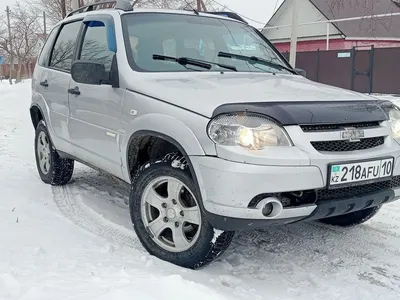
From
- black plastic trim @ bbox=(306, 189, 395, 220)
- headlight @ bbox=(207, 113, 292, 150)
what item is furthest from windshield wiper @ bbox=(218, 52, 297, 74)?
black plastic trim @ bbox=(306, 189, 395, 220)

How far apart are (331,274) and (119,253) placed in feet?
4.90

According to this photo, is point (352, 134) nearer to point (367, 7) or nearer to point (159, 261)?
point (159, 261)

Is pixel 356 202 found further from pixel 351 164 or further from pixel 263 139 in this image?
pixel 263 139

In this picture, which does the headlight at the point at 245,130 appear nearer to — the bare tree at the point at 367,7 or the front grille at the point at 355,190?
the front grille at the point at 355,190

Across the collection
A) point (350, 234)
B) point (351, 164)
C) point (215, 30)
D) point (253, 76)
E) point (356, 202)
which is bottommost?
point (350, 234)

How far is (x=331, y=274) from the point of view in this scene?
319 cm

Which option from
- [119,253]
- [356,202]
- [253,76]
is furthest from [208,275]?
[253,76]

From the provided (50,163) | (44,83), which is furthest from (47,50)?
(50,163)

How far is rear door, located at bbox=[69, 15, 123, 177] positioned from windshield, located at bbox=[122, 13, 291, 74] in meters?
0.22

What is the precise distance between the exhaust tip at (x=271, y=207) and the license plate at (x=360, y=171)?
365 millimetres

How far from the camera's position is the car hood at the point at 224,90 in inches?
114

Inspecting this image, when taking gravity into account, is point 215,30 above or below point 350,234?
above

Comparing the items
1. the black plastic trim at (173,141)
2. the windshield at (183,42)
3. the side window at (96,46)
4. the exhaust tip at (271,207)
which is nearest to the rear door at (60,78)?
the side window at (96,46)

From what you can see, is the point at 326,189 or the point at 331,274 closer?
the point at 326,189
